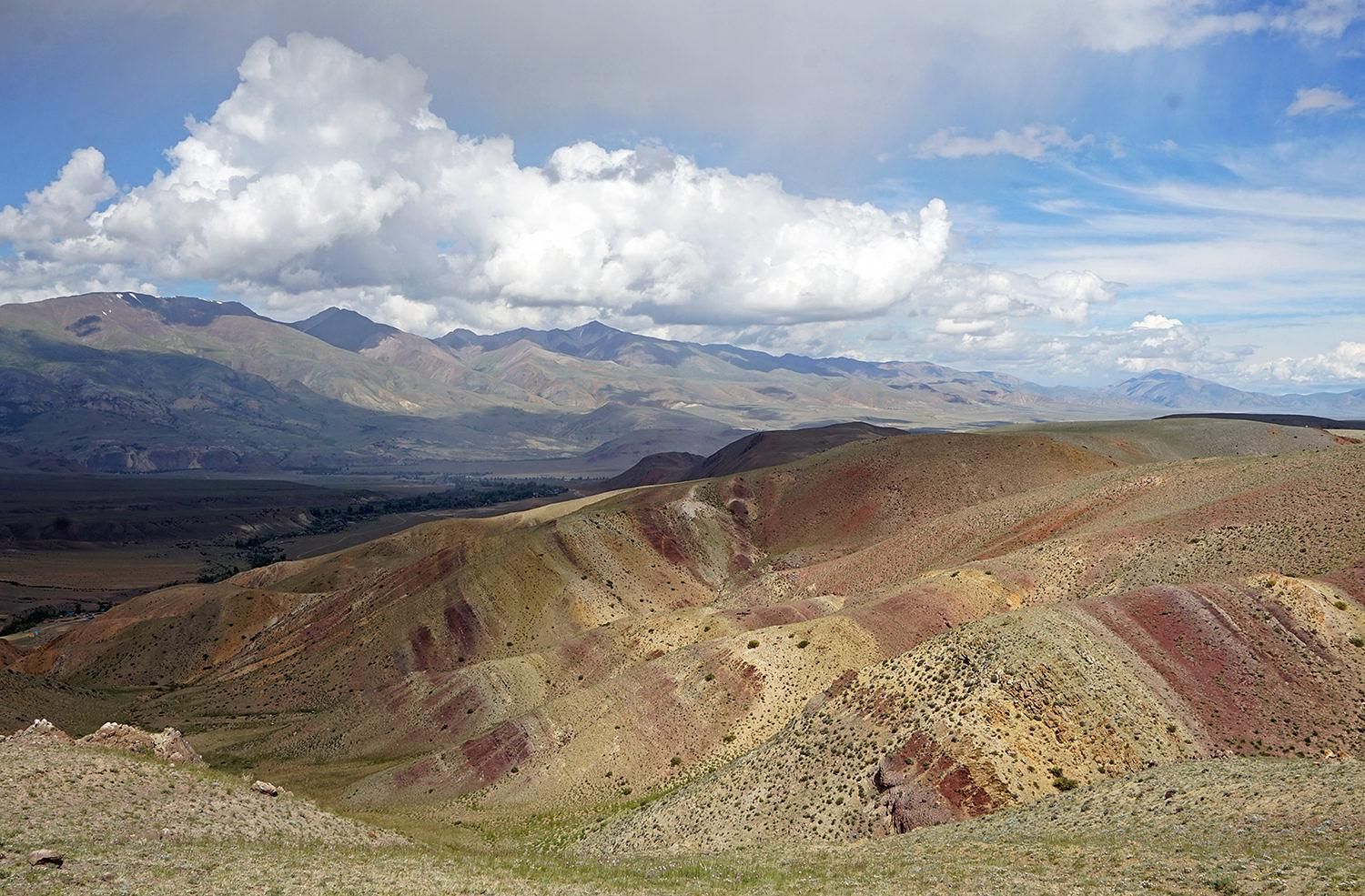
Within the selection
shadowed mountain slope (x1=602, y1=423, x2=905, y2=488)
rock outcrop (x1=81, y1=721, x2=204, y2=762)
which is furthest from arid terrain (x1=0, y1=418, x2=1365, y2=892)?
shadowed mountain slope (x1=602, y1=423, x2=905, y2=488)

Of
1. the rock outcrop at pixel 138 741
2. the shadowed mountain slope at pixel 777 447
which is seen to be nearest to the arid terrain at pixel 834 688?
the rock outcrop at pixel 138 741

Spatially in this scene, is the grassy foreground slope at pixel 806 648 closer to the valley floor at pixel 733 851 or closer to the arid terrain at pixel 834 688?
the arid terrain at pixel 834 688

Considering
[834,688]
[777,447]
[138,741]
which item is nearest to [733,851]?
[834,688]

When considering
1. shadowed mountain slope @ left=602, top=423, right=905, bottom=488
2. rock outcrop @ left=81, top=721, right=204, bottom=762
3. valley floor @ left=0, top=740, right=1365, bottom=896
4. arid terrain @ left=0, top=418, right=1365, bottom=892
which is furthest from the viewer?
shadowed mountain slope @ left=602, top=423, right=905, bottom=488

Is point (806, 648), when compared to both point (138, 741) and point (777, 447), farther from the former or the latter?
point (777, 447)

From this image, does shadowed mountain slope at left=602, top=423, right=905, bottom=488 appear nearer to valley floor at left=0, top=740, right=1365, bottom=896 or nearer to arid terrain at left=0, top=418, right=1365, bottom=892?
arid terrain at left=0, top=418, right=1365, bottom=892

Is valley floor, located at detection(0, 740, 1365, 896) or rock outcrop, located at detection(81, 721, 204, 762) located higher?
valley floor, located at detection(0, 740, 1365, 896)
